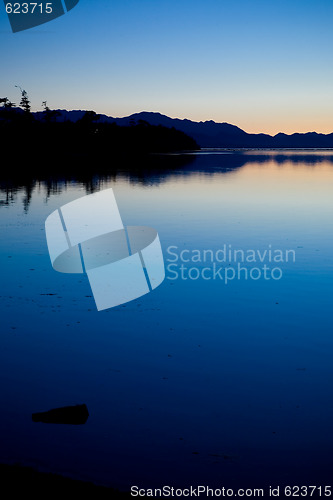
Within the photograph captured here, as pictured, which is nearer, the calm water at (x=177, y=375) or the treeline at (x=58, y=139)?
the calm water at (x=177, y=375)

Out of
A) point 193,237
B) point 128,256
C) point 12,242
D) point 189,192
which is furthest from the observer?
point 189,192

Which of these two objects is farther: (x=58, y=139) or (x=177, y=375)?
(x=58, y=139)

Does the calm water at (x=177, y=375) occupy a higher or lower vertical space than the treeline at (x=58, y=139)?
lower

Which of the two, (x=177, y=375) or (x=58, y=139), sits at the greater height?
(x=58, y=139)

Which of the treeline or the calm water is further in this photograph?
the treeline

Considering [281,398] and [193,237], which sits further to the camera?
[193,237]

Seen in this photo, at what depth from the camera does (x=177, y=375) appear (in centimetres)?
928

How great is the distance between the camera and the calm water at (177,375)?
675 centimetres

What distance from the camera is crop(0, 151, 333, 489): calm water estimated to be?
6.75 m

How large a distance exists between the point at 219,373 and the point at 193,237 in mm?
14098

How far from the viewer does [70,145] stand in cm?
13400

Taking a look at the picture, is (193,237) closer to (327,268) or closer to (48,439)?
(327,268)

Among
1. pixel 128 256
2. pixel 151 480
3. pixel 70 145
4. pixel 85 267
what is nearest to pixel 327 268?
pixel 128 256

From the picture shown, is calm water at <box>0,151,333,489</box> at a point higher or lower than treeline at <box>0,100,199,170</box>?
lower
